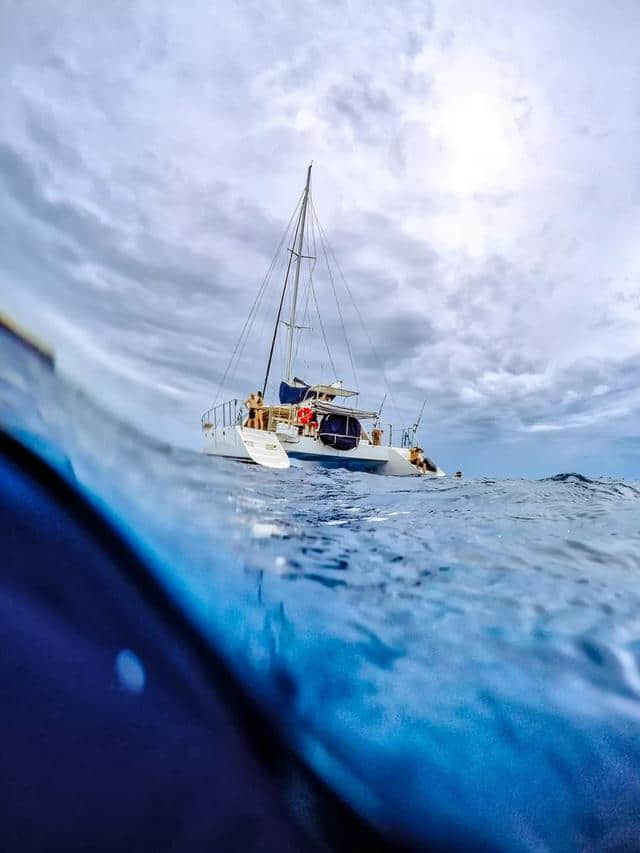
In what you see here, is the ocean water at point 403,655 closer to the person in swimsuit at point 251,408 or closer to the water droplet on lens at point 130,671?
the water droplet on lens at point 130,671

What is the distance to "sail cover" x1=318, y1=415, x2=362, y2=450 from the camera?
21.9 metres

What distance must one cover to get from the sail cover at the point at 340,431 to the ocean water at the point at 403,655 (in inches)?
755

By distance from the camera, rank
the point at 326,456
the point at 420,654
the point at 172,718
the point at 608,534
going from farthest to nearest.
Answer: the point at 326,456
the point at 608,534
the point at 420,654
the point at 172,718

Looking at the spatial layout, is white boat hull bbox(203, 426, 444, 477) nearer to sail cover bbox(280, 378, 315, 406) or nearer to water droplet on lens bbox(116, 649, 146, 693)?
sail cover bbox(280, 378, 315, 406)

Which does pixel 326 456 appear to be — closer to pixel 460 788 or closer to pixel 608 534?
pixel 608 534

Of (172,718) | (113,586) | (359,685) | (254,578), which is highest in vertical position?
(113,586)

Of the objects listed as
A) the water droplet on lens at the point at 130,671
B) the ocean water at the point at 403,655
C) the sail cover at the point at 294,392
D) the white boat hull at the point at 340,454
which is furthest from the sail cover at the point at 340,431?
the water droplet on lens at the point at 130,671

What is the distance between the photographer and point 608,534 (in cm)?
430

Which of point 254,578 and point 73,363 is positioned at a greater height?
point 73,363

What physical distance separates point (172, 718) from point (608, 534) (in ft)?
16.3

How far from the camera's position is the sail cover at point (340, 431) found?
2191 centimetres

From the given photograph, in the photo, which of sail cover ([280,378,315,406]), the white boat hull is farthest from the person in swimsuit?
sail cover ([280,378,315,406])

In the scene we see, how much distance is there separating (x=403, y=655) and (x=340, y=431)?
21.3 metres

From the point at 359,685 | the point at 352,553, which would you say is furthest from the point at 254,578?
the point at 352,553
